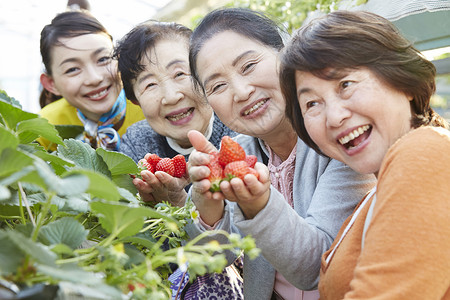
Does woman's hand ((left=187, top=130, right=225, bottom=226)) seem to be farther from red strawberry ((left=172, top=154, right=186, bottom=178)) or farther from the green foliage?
the green foliage

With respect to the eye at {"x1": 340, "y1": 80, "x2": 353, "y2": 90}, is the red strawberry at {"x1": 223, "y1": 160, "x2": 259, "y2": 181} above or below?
below

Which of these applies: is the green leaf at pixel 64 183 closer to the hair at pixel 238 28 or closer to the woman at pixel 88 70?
the hair at pixel 238 28

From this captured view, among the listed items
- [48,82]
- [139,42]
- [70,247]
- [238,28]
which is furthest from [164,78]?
[70,247]

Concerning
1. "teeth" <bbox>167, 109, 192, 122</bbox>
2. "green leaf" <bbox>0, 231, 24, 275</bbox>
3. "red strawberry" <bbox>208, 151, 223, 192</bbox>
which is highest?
"green leaf" <bbox>0, 231, 24, 275</bbox>

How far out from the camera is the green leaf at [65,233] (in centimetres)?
61

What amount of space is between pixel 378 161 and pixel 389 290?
312 mm

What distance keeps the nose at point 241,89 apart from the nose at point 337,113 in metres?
0.36

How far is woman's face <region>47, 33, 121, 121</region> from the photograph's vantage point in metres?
2.21

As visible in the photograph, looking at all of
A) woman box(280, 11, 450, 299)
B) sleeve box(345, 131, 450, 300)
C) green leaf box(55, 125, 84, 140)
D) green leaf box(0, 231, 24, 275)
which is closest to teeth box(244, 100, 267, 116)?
woman box(280, 11, 450, 299)

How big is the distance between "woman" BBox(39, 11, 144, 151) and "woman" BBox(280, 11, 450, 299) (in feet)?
4.40

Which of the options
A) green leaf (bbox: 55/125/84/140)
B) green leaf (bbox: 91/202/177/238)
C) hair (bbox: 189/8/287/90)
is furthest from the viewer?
green leaf (bbox: 55/125/84/140)

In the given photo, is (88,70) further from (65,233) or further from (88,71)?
(65,233)

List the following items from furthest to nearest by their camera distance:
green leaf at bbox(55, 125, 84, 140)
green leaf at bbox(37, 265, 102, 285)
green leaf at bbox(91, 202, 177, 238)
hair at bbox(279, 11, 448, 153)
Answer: green leaf at bbox(55, 125, 84, 140), hair at bbox(279, 11, 448, 153), green leaf at bbox(91, 202, 177, 238), green leaf at bbox(37, 265, 102, 285)

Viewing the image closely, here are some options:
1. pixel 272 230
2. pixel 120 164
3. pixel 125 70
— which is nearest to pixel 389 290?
pixel 272 230
